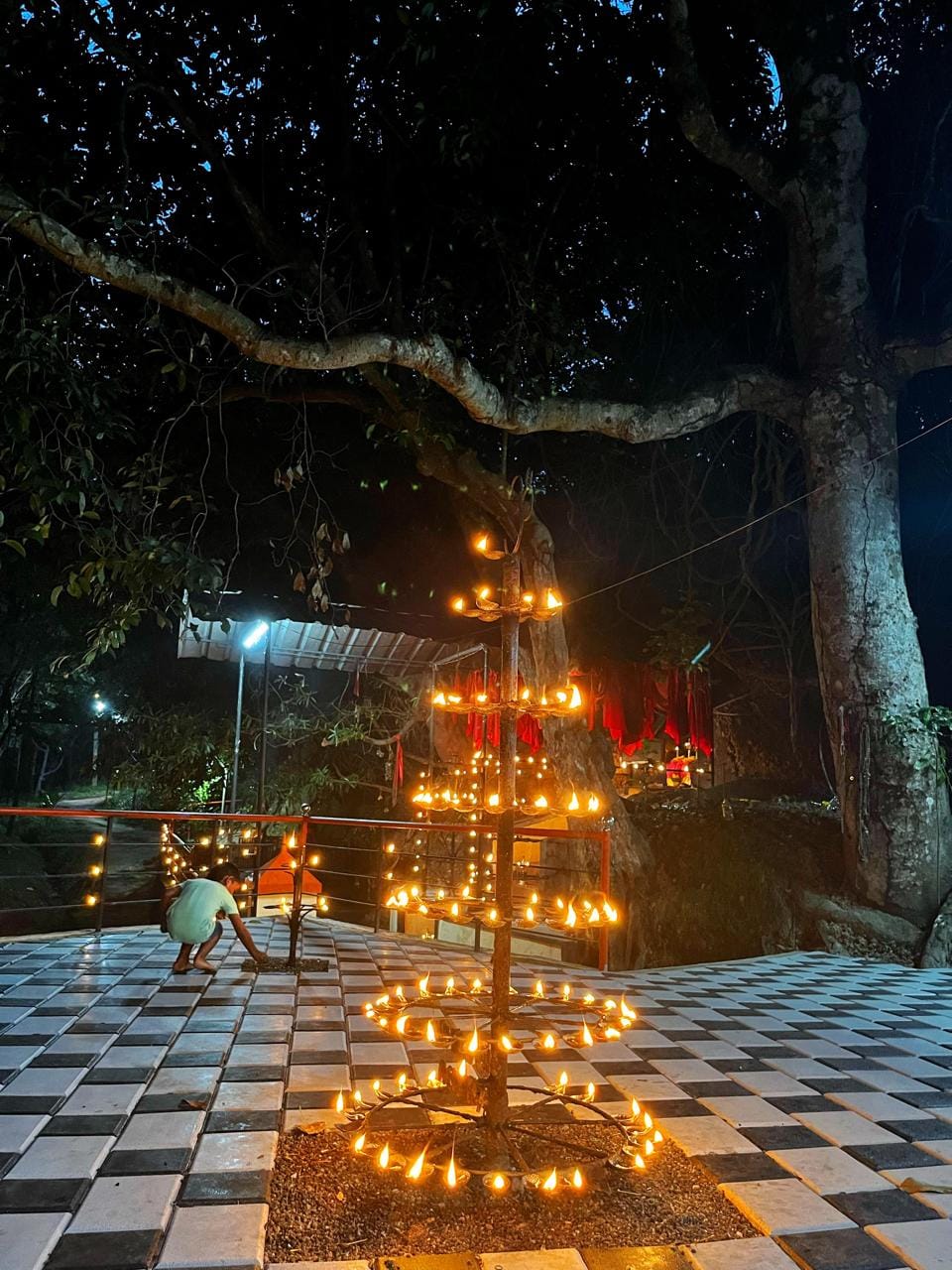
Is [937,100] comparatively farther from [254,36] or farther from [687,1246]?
[687,1246]

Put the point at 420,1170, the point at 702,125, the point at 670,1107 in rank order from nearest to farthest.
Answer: the point at 420,1170
the point at 670,1107
the point at 702,125

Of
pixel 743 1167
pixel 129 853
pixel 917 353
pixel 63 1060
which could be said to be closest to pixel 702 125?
pixel 917 353

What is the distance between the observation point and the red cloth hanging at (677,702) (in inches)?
468

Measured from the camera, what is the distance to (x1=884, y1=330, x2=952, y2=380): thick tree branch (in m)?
7.63

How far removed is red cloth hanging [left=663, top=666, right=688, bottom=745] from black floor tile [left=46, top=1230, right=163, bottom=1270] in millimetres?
10459

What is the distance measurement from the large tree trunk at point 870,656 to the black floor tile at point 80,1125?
6.55 m

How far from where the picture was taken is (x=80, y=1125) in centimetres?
274

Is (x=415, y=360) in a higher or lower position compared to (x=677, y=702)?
higher

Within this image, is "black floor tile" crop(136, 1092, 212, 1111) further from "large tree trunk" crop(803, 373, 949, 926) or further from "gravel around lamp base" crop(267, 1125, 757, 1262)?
"large tree trunk" crop(803, 373, 949, 926)

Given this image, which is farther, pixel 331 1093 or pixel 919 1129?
pixel 331 1093

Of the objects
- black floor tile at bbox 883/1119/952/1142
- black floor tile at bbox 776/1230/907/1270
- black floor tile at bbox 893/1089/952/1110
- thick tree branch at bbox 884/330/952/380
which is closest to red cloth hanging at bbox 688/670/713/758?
thick tree branch at bbox 884/330/952/380

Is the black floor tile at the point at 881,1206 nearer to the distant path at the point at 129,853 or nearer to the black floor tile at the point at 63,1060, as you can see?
the black floor tile at the point at 63,1060

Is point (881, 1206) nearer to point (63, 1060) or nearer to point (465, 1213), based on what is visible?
point (465, 1213)

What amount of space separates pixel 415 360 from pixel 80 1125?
194 inches
